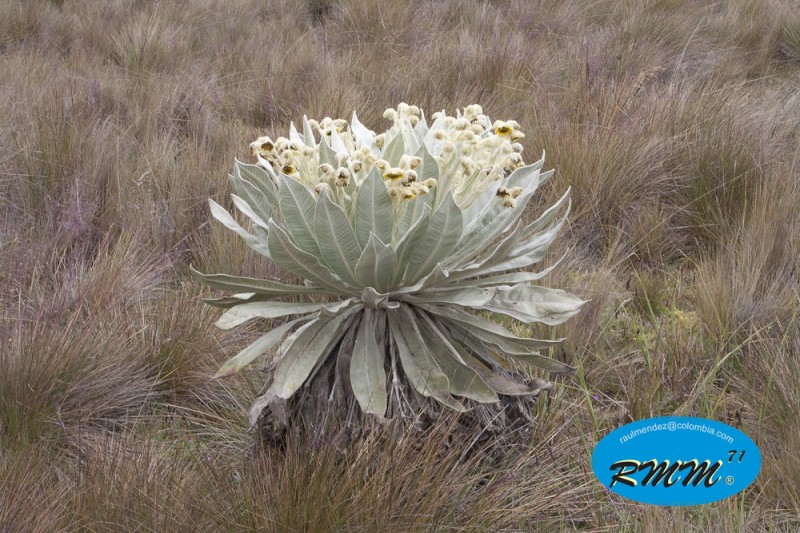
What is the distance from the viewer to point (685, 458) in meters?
1.39

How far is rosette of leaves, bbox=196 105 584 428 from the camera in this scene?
184 cm

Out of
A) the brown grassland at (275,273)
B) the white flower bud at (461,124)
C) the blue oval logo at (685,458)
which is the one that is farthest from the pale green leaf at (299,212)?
the blue oval logo at (685,458)

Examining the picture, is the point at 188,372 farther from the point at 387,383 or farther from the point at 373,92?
the point at 373,92

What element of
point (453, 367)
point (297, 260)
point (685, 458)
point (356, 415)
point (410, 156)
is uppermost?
point (410, 156)

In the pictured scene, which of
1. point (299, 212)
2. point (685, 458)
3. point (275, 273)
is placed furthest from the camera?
point (275, 273)

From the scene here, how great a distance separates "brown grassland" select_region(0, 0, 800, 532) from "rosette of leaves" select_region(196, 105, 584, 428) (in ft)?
0.58

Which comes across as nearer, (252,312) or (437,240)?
(437,240)

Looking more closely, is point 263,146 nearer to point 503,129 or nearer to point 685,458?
point 503,129

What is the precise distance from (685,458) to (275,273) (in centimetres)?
206

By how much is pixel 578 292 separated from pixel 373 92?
2.75m

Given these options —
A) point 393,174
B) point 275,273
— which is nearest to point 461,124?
point 393,174

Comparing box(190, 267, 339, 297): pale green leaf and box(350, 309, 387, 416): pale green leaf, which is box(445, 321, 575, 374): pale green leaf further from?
box(190, 267, 339, 297): pale green leaf

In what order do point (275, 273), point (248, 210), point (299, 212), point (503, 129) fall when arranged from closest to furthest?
point (299, 212) → point (503, 129) → point (248, 210) → point (275, 273)

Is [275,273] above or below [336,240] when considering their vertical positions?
below
